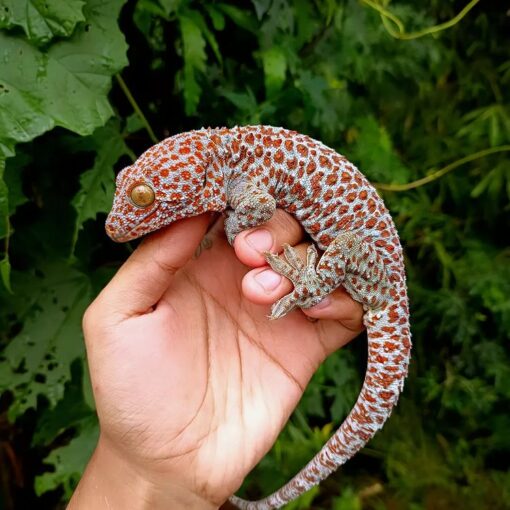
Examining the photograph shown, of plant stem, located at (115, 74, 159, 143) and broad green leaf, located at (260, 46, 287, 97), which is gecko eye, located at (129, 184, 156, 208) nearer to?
plant stem, located at (115, 74, 159, 143)

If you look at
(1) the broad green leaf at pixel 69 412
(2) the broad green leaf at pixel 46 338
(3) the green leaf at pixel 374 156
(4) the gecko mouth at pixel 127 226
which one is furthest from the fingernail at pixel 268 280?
(3) the green leaf at pixel 374 156

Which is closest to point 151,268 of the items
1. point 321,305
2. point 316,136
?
point 321,305

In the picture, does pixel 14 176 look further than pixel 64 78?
Yes

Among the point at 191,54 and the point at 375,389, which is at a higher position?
the point at 191,54

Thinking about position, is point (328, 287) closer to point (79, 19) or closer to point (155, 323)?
point (155, 323)

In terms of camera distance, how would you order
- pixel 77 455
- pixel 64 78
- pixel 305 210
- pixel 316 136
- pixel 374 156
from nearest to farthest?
pixel 64 78
pixel 305 210
pixel 77 455
pixel 316 136
pixel 374 156

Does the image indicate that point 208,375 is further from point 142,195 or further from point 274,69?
point 274,69
